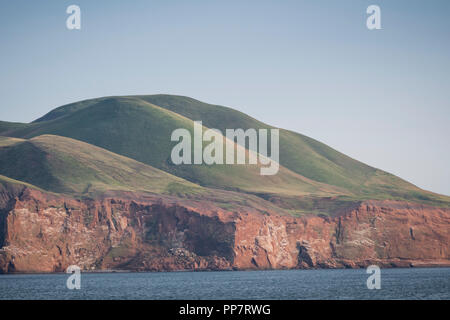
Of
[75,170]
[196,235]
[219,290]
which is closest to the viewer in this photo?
[219,290]

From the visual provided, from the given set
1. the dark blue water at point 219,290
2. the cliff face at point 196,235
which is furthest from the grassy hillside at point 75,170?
the dark blue water at point 219,290

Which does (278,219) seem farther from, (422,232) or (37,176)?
(37,176)

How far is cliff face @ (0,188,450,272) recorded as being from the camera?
426 ft

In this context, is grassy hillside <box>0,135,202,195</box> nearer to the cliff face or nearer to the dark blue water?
the cliff face

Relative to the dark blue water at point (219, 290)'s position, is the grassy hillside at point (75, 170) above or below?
above

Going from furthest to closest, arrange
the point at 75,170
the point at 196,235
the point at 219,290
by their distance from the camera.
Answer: the point at 75,170
the point at 196,235
the point at 219,290

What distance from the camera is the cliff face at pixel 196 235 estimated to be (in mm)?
129750

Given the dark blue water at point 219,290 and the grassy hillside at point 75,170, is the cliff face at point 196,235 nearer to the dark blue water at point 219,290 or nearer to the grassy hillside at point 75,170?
the grassy hillside at point 75,170

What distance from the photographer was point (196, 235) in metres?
144

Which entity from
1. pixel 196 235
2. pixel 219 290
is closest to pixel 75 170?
pixel 196 235

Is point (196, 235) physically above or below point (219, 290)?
below

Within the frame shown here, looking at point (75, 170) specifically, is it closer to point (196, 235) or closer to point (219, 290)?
point (196, 235)

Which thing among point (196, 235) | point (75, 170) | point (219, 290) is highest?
point (75, 170)
